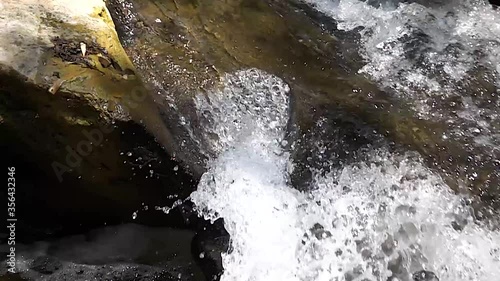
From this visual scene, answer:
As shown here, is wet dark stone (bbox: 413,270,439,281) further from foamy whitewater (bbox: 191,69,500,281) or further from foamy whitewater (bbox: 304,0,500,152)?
foamy whitewater (bbox: 304,0,500,152)

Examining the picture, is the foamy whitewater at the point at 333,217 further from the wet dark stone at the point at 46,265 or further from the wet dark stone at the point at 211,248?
the wet dark stone at the point at 46,265

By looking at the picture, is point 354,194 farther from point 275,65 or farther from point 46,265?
point 46,265

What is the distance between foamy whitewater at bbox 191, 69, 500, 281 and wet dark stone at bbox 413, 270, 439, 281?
35 millimetres

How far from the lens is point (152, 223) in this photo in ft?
10.3

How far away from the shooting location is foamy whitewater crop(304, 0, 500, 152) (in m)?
3.55

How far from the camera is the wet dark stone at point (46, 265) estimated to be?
3029 mm

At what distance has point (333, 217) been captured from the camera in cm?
316

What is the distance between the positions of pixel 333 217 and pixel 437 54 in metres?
1.84

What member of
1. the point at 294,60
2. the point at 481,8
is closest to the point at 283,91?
the point at 294,60

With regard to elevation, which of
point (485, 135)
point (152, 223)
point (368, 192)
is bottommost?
point (152, 223)

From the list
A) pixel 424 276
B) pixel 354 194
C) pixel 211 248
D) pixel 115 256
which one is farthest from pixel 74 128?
pixel 424 276

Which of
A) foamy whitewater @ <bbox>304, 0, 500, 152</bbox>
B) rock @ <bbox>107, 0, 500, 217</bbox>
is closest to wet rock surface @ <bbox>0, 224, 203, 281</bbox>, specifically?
rock @ <bbox>107, 0, 500, 217</bbox>

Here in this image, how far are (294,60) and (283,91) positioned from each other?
35 cm

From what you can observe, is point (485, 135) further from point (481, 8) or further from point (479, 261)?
point (481, 8)
